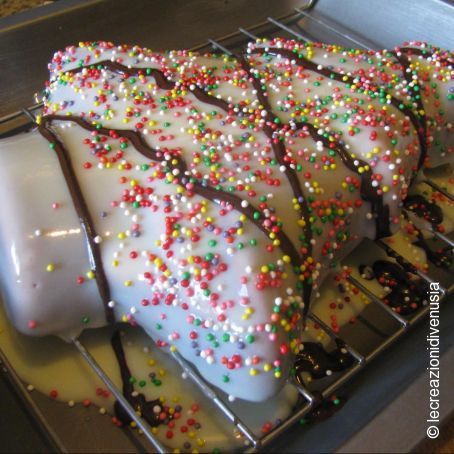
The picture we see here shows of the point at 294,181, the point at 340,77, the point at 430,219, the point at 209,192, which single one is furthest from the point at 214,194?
the point at 430,219

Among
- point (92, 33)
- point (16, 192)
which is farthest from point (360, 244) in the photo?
point (92, 33)

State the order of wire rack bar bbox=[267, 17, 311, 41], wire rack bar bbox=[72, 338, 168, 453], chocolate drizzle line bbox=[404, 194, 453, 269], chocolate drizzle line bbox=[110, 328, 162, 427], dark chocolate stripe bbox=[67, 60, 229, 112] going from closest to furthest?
wire rack bar bbox=[72, 338, 168, 453] → chocolate drizzle line bbox=[110, 328, 162, 427] → dark chocolate stripe bbox=[67, 60, 229, 112] → chocolate drizzle line bbox=[404, 194, 453, 269] → wire rack bar bbox=[267, 17, 311, 41]

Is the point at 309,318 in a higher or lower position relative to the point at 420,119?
lower

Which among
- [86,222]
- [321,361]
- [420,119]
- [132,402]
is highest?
[420,119]

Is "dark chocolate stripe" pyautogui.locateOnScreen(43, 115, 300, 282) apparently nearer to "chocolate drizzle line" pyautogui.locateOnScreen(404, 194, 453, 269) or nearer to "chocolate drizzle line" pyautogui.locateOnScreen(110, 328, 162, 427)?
"chocolate drizzle line" pyautogui.locateOnScreen(110, 328, 162, 427)

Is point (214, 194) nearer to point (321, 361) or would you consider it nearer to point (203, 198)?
point (203, 198)

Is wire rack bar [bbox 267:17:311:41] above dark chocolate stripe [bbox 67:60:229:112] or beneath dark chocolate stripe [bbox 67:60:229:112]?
above

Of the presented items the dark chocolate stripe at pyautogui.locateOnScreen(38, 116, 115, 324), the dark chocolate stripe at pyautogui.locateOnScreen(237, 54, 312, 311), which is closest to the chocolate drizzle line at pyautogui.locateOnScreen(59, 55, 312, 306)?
the dark chocolate stripe at pyautogui.locateOnScreen(237, 54, 312, 311)
